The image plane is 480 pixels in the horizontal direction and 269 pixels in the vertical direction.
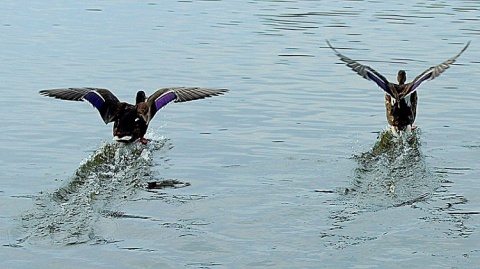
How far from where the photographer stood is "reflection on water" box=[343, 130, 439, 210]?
39.1 ft

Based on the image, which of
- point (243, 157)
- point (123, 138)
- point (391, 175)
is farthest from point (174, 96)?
Answer: point (391, 175)

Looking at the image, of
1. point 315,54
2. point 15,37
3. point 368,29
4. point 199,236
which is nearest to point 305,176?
point 199,236

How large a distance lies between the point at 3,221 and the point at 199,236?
197 cm

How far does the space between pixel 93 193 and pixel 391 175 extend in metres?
3.63

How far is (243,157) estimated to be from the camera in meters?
14.1

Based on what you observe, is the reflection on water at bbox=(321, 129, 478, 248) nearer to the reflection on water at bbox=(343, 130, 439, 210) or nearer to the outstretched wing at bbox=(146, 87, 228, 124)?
the reflection on water at bbox=(343, 130, 439, 210)

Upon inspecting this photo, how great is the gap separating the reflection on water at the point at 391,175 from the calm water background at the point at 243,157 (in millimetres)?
35

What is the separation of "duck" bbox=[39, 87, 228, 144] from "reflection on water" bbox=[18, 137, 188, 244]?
0.90ft

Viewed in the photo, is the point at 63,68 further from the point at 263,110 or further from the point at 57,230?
the point at 57,230

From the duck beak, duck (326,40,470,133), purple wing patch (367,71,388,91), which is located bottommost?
the duck beak

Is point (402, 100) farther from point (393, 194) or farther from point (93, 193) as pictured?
point (93, 193)

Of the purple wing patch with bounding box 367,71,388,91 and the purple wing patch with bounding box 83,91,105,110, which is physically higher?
the purple wing patch with bounding box 367,71,388,91

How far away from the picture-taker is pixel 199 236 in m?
10.4

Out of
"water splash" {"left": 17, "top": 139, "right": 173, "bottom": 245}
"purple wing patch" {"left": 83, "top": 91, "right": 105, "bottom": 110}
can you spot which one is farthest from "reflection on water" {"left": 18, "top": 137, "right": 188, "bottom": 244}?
"purple wing patch" {"left": 83, "top": 91, "right": 105, "bottom": 110}
